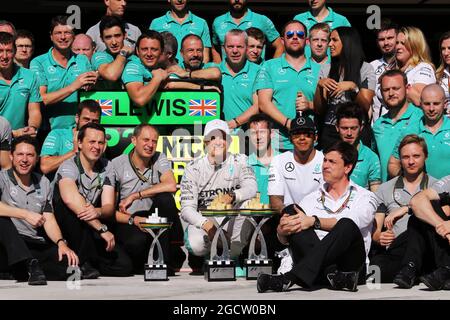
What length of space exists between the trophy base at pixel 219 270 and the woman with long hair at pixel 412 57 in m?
3.01

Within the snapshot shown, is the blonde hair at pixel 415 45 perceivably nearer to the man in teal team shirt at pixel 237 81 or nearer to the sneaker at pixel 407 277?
the man in teal team shirt at pixel 237 81

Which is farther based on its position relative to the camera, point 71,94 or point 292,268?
point 71,94

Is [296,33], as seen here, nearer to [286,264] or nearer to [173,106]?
[173,106]

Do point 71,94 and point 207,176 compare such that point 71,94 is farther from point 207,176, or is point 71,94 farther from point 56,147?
point 207,176

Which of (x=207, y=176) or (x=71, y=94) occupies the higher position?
(x=71, y=94)

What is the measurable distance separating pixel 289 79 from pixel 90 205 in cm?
265

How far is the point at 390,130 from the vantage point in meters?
11.5

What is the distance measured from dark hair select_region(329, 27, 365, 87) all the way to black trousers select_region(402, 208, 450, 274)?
2246mm

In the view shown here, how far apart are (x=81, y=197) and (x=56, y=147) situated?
4.01ft

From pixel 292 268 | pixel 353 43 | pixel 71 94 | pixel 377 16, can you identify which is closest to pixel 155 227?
pixel 292 268

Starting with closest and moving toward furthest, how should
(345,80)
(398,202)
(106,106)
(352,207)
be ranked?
(352,207)
(398,202)
(345,80)
(106,106)

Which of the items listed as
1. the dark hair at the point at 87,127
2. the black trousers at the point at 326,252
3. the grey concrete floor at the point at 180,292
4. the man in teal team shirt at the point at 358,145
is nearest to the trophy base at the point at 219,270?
the grey concrete floor at the point at 180,292

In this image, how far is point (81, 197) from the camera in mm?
10445

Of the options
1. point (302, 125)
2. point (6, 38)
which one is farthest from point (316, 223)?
point (6, 38)
